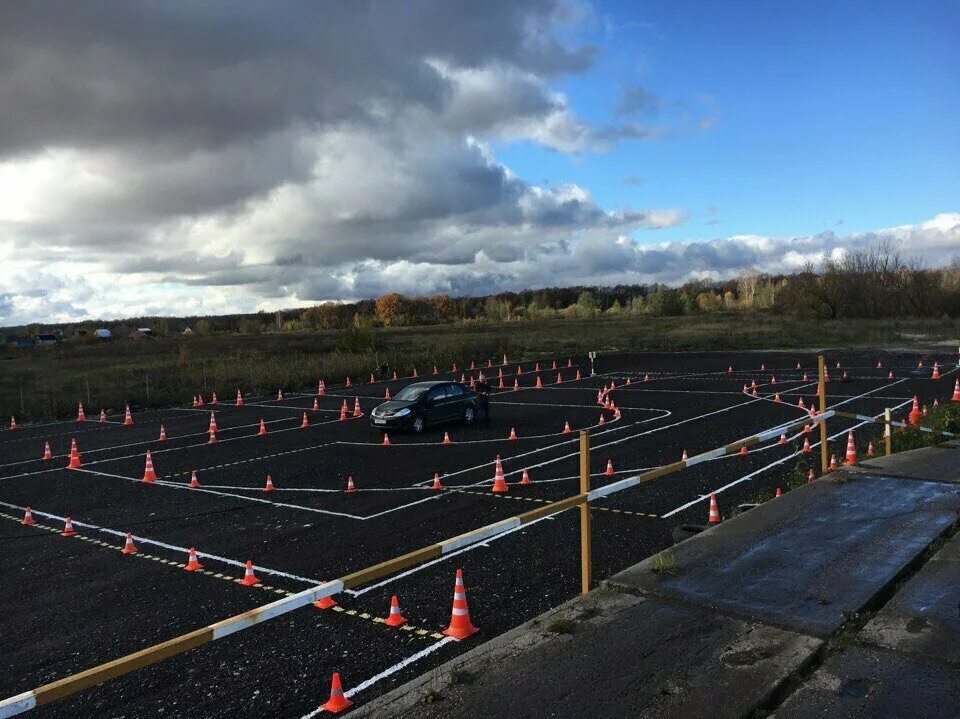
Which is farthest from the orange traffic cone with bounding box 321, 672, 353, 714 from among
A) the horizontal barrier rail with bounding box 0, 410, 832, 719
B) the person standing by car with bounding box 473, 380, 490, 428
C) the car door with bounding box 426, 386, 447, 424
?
the person standing by car with bounding box 473, 380, 490, 428

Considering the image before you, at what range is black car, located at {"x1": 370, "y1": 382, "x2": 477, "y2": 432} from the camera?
19891 mm

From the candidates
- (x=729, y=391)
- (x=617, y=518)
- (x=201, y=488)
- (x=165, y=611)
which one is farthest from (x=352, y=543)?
(x=729, y=391)

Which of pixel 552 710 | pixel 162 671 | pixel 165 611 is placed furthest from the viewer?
pixel 165 611

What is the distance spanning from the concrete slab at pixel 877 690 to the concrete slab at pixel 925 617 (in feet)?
0.62

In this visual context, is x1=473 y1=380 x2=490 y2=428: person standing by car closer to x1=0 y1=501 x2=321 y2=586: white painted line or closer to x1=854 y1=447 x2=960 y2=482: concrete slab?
x1=0 y1=501 x2=321 y2=586: white painted line

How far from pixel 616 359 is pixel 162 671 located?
134 ft

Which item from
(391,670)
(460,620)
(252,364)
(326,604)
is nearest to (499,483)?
(326,604)

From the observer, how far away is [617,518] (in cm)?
1041

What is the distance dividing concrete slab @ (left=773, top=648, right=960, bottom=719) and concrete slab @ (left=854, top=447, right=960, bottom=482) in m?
5.04

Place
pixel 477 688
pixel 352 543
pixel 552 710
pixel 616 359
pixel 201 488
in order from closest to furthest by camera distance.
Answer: pixel 552 710
pixel 477 688
pixel 352 543
pixel 201 488
pixel 616 359

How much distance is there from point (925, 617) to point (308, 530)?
8115 mm

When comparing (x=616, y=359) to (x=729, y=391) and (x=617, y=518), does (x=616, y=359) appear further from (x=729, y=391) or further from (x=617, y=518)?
(x=617, y=518)

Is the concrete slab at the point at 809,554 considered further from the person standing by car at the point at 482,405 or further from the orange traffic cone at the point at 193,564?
the person standing by car at the point at 482,405

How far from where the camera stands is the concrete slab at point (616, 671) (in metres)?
3.96
